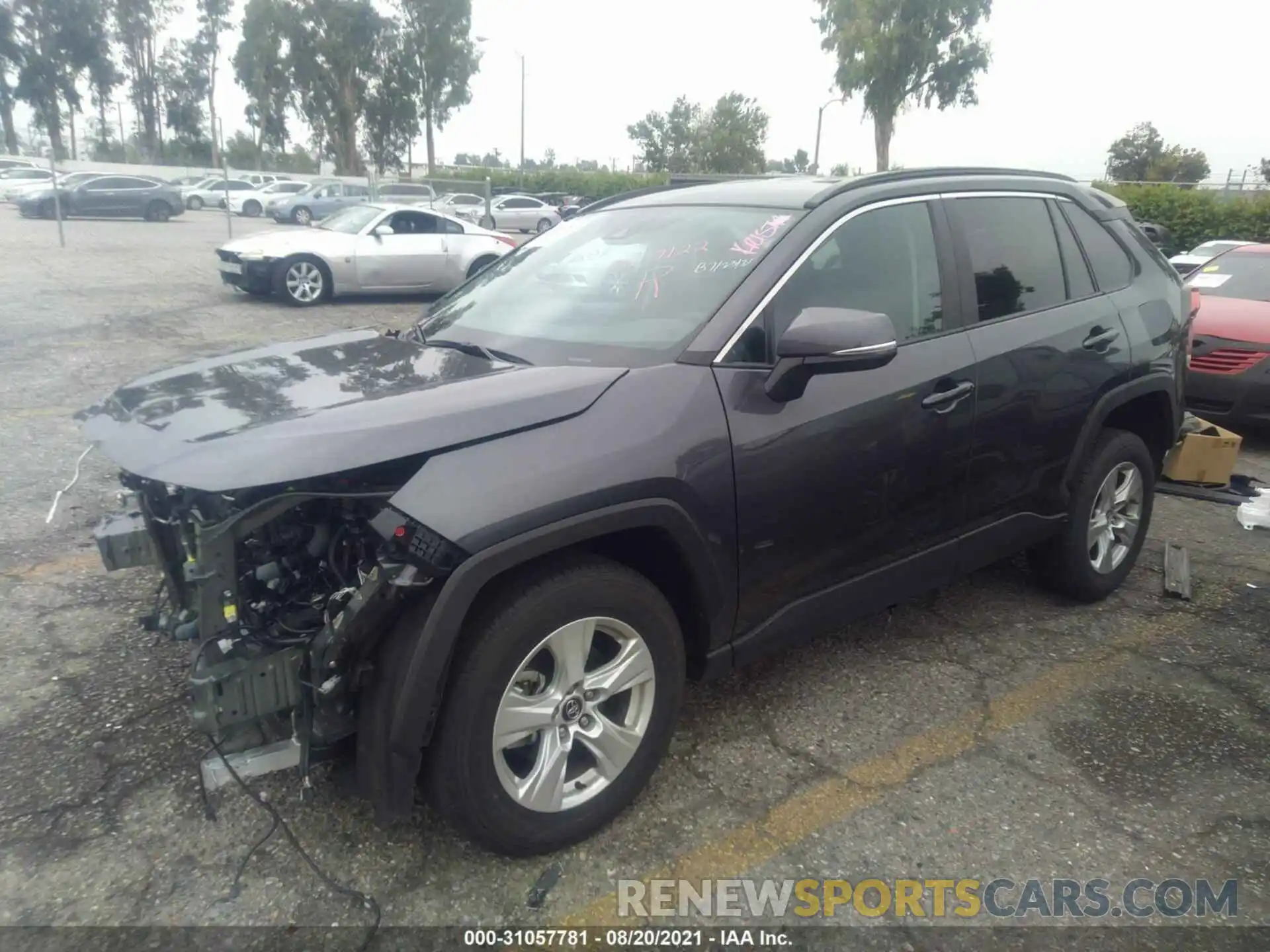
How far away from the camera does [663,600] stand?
2.57 m

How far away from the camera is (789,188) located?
11.0 ft

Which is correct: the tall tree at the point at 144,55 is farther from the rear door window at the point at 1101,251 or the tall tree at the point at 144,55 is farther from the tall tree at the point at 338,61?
the rear door window at the point at 1101,251

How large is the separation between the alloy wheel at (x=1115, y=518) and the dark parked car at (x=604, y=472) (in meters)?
0.24

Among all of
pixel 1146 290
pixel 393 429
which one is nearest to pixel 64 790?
pixel 393 429

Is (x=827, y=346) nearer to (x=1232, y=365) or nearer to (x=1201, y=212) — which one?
(x=1232, y=365)

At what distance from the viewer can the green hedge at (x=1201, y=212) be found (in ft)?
61.9

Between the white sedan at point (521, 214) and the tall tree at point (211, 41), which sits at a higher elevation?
the tall tree at point (211, 41)

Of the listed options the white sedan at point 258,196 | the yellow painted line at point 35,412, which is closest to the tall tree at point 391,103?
the white sedan at point 258,196

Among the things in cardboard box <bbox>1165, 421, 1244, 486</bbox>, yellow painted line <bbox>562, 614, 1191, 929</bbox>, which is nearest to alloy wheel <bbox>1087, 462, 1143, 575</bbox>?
yellow painted line <bbox>562, 614, 1191, 929</bbox>

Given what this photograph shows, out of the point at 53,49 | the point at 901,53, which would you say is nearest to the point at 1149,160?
the point at 901,53

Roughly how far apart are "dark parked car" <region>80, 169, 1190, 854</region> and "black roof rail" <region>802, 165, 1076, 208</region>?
0.02 metres

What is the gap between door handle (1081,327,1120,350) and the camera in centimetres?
374

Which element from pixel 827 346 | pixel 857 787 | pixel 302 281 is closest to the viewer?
pixel 827 346

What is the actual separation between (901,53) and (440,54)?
3250 centimetres
